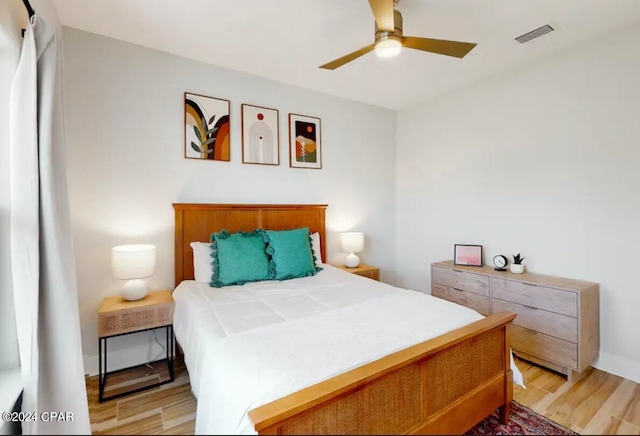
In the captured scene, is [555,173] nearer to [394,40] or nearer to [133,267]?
[394,40]

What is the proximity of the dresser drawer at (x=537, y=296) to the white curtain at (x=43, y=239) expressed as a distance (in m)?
3.01

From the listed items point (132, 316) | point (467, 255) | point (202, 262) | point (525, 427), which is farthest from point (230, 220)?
point (525, 427)

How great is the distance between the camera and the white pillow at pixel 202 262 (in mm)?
2537

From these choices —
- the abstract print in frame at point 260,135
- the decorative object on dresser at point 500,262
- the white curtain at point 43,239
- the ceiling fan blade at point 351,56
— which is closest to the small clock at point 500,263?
the decorative object on dresser at point 500,262

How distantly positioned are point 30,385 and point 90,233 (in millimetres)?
Answer: 1893

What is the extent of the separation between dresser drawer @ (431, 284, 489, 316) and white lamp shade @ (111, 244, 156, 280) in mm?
2841

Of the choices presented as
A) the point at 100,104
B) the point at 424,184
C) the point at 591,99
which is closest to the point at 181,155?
the point at 100,104

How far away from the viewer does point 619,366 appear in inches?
95.0

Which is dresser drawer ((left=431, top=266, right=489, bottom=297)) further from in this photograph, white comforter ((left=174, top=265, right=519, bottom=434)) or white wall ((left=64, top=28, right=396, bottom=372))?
white wall ((left=64, top=28, right=396, bottom=372))

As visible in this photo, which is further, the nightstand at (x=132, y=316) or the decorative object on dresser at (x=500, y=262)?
the decorative object on dresser at (x=500, y=262)

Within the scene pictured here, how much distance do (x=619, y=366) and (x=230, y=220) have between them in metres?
3.47

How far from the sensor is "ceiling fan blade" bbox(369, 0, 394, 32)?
1657mm

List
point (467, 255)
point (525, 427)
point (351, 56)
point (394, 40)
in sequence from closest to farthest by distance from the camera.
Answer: point (525, 427)
point (394, 40)
point (351, 56)
point (467, 255)

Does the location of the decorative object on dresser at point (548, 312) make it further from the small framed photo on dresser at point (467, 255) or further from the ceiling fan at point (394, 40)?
the ceiling fan at point (394, 40)
